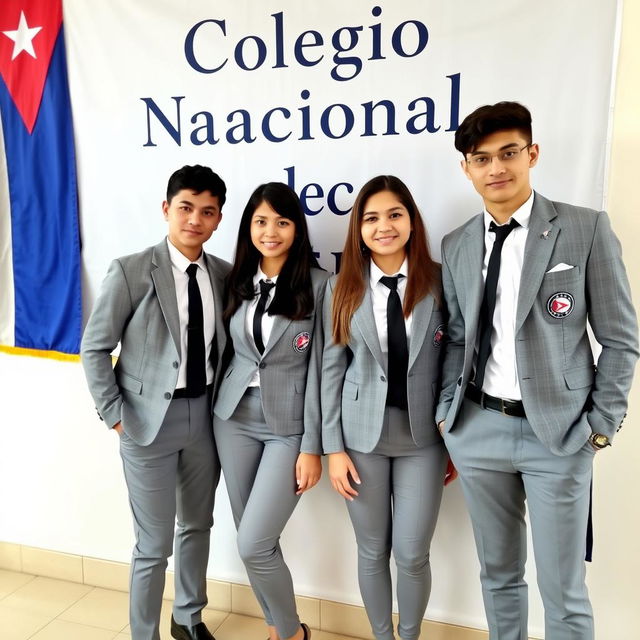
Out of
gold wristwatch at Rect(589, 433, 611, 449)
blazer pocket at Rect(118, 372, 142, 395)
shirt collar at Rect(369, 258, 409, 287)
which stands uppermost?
shirt collar at Rect(369, 258, 409, 287)

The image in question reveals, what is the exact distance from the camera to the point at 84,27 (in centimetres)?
245

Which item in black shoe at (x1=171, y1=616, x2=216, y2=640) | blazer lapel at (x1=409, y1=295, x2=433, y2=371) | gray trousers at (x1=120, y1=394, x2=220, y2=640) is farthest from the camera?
black shoe at (x1=171, y1=616, x2=216, y2=640)

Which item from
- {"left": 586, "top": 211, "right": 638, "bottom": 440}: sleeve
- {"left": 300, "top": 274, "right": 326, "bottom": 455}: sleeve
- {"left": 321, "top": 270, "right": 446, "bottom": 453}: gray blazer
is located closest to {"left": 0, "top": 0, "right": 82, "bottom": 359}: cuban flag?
{"left": 300, "top": 274, "right": 326, "bottom": 455}: sleeve

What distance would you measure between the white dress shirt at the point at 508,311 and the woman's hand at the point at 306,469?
0.68 metres

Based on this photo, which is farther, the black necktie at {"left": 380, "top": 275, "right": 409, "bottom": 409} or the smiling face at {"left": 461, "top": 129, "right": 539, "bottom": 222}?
the black necktie at {"left": 380, "top": 275, "right": 409, "bottom": 409}

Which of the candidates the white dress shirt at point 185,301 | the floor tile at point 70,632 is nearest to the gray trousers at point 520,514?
the white dress shirt at point 185,301

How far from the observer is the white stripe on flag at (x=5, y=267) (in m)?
2.66

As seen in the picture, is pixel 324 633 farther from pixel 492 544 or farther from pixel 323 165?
pixel 323 165

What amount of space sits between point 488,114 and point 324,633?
85.8 inches

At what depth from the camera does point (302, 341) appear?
2051 millimetres

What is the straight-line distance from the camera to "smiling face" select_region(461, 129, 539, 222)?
168 centimetres

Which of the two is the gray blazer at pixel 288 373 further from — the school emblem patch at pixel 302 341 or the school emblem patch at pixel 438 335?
the school emblem patch at pixel 438 335

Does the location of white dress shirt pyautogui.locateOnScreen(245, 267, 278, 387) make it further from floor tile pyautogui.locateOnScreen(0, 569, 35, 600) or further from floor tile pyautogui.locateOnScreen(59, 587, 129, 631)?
floor tile pyautogui.locateOnScreen(0, 569, 35, 600)

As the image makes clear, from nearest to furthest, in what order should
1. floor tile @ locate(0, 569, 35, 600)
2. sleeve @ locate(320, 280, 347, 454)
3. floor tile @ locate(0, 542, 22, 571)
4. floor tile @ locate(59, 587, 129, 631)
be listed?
sleeve @ locate(320, 280, 347, 454)
floor tile @ locate(59, 587, 129, 631)
floor tile @ locate(0, 569, 35, 600)
floor tile @ locate(0, 542, 22, 571)
